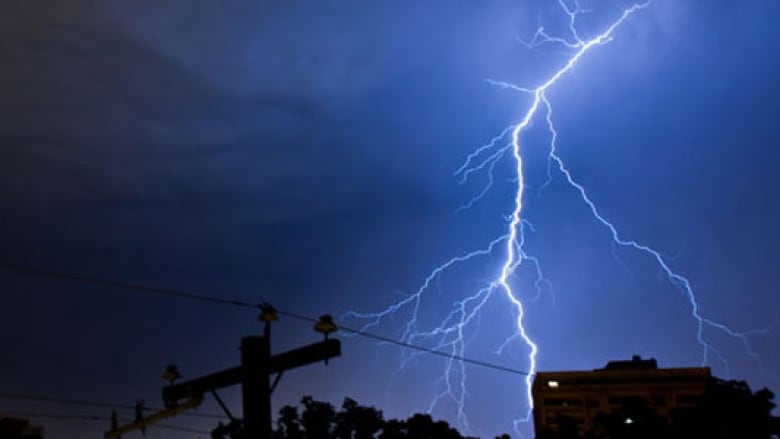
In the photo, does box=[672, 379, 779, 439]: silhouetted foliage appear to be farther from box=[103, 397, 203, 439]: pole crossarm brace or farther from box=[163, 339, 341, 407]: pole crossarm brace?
box=[103, 397, 203, 439]: pole crossarm brace

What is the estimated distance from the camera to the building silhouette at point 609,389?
7650cm

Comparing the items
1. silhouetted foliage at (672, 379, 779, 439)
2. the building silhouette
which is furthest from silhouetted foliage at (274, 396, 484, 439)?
silhouetted foliage at (672, 379, 779, 439)

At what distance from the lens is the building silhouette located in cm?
7650

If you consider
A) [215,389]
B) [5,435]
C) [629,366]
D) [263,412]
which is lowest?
[263,412]

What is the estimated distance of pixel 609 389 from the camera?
78312mm

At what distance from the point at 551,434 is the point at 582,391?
208 feet

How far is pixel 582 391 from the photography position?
260ft

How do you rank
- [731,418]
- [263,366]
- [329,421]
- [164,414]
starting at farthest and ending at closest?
[329,421] → [731,418] → [164,414] → [263,366]

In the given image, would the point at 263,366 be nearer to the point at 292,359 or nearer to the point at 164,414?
the point at 292,359

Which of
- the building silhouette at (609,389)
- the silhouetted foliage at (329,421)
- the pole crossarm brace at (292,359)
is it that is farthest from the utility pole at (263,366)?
the building silhouette at (609,389)

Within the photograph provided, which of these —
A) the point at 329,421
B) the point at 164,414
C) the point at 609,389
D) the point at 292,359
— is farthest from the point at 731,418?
the point at 609,389

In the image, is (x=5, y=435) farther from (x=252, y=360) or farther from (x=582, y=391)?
(x=582, y=391)

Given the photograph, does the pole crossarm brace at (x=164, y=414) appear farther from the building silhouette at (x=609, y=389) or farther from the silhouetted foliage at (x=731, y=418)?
the building silhouette at (x=609, y=389)

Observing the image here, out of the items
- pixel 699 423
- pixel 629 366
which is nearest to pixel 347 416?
pixel 629 366
